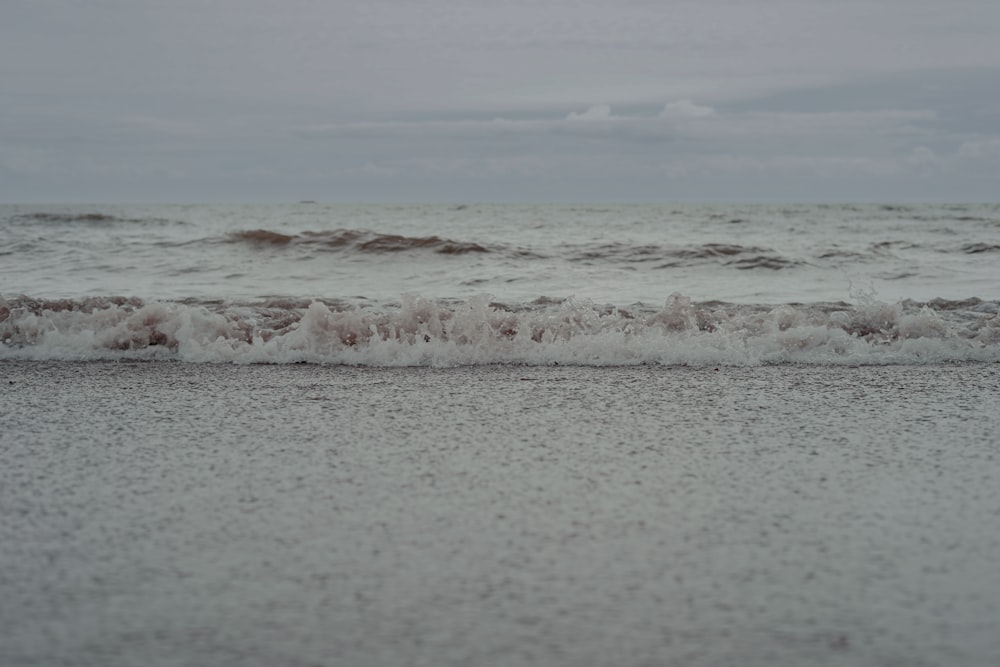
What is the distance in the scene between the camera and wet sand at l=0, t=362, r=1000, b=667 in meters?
1.37

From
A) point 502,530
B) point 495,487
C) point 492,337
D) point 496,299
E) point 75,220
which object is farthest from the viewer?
point 75,220

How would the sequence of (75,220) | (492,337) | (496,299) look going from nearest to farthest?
(492,337), (496,299), (75,220)

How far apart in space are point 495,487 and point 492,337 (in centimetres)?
222

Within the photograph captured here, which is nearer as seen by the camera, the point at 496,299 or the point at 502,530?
the point at 502,530

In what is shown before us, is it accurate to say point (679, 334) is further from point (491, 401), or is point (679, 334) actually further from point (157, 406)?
point (157, 406)

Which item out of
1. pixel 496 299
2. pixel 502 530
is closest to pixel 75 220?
Result: pixel 496 299

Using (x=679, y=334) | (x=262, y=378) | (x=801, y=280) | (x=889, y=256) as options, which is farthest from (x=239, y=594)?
(x=889, y=256)

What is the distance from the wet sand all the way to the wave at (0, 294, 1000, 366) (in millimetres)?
878

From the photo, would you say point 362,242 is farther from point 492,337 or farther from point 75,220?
point 75,220

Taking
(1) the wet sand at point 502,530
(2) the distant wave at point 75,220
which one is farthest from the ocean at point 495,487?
(2) the distant wave at point 75,220

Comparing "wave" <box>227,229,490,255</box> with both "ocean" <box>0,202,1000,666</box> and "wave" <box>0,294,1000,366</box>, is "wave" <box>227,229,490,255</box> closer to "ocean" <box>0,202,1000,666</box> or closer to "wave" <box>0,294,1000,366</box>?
"ocean" <box>0,202,1000,666</box>

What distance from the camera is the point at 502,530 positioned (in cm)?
183

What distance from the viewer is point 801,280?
9.53 m

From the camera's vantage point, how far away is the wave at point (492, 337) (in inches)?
164
